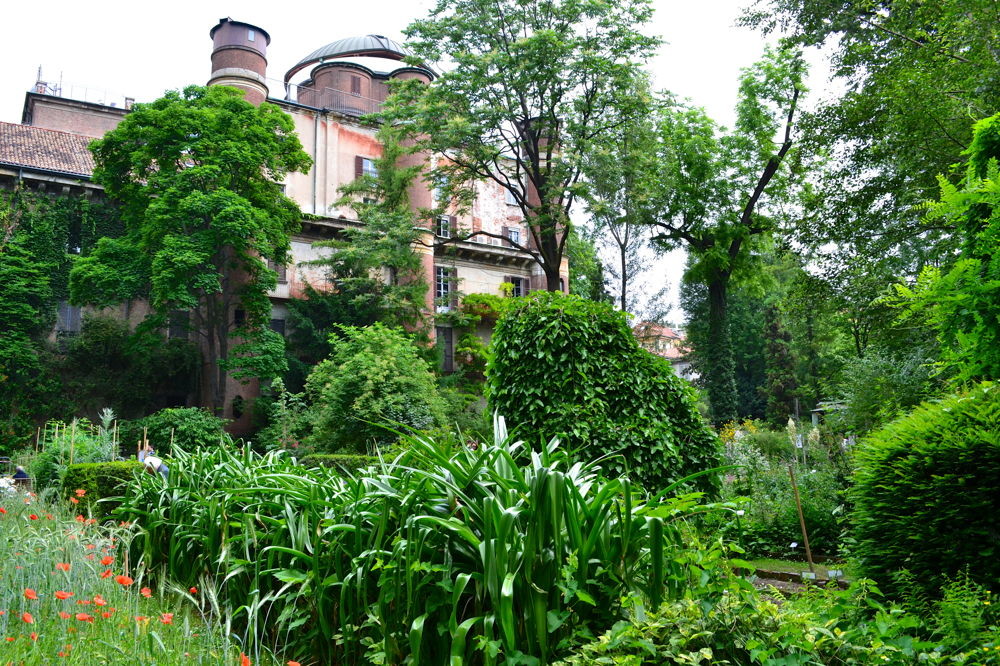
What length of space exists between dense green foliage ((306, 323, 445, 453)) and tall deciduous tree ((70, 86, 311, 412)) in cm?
602

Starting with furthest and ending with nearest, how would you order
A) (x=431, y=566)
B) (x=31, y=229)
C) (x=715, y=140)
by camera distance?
(x=715, y=140) < (x=31, y=229) < (x=431, y=566)

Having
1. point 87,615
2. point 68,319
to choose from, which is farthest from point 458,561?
point 68,319

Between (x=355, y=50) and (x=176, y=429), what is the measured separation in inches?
986

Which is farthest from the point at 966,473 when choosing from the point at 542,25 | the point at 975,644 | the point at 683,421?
the point at 542,25

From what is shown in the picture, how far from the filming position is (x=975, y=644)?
2850 mm

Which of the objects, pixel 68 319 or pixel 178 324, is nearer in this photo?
pixel 68 319

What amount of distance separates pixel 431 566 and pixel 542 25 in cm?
2335

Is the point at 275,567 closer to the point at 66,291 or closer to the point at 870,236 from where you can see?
the point at 870,236

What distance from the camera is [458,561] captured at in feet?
10.9

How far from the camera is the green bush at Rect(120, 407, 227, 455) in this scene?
2412 cm

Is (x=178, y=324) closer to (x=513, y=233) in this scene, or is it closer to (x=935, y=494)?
(x=513, y=233)

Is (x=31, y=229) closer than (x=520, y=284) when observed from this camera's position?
Yes

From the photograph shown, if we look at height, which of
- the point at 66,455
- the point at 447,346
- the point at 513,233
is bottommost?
the point at 66,455

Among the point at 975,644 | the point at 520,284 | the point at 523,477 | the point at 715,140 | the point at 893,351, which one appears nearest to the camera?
the point at 975,644
